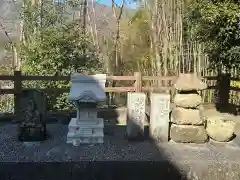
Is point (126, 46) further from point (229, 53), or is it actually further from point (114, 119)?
point (229, 53)

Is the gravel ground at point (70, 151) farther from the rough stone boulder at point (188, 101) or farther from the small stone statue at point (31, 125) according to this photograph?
the rough stone boulder at point (188, 101)

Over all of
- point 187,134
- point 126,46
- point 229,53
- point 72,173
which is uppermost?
point 126,46

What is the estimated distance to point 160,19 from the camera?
876cm

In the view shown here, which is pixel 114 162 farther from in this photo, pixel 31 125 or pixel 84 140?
pixel 31 125

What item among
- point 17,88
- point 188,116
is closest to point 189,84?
point 188,116

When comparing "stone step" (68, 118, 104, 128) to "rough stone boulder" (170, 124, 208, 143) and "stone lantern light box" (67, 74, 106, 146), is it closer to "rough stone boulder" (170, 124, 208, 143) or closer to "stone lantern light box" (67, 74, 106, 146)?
"stone lantern light box" (67, 74, 106, 146)

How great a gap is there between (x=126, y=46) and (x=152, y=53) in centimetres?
230

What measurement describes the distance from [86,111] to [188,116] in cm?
134

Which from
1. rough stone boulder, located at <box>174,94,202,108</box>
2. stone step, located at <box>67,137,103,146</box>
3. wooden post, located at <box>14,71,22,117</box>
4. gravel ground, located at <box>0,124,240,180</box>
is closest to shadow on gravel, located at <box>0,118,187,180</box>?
gravel ground, located at <box>0,124,240,180</box>

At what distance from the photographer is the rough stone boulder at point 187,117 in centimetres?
429

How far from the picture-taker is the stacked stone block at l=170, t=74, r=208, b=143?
169 inches

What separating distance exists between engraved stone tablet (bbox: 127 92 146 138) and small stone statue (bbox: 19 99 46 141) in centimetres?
116

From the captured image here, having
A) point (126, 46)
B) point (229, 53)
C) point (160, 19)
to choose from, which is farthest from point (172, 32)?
point (229, 53)

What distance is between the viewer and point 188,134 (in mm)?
4289
